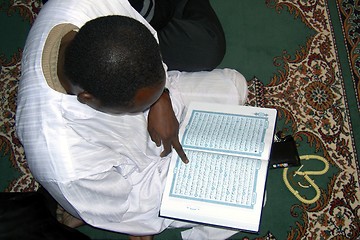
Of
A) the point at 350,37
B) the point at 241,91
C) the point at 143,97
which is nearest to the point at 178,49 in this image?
the point at 241,91

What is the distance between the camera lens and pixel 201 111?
44.2 inches

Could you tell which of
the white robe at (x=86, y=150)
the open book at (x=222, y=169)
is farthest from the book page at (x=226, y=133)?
the white robe at (x=86, y=150)

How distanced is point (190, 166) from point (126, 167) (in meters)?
0.17

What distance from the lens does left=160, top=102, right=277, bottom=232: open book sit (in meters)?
0.98

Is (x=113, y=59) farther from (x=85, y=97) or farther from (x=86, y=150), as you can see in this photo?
(x=86, y=150)

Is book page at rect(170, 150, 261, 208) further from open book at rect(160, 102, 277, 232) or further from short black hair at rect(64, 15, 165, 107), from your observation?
short black hair at rect(64, 15, 165, 107)

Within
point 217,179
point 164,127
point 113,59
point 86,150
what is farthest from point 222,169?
point 113,59

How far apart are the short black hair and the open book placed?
373 millimetres

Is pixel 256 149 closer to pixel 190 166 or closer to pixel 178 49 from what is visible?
pixel 190 166

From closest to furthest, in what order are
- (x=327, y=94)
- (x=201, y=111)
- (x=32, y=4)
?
(x=201, y=111) < (x=327, y=94) < (x=32, y=4)

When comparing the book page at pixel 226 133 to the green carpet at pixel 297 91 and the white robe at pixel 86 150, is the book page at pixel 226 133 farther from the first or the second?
the green carpet at pixel 297 91

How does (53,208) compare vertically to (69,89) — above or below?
below

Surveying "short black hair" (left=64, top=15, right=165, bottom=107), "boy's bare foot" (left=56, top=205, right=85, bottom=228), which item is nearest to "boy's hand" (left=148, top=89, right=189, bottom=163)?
"short black hair" (left=64, top=15, right=165, bottom=107)

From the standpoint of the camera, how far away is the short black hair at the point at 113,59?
677 mm
